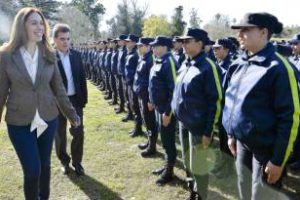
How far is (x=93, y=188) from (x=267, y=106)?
3400 mm

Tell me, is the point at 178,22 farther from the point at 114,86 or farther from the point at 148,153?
the point at 148,153

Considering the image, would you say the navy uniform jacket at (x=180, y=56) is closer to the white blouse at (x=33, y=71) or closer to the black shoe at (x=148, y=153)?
the black shoe at (x=148, y=153)

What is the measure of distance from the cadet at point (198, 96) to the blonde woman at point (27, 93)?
1471mm

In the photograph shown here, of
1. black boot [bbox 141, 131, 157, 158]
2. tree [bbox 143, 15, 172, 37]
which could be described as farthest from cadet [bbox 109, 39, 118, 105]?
tree [bbox 143, 15, 172, 37]

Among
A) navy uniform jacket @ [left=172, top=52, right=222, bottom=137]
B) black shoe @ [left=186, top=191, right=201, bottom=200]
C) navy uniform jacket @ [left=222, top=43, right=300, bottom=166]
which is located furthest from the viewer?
black shoe @ [left=186, top=191, right=201, bottom=200]

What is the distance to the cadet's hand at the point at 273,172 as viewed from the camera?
118 inches

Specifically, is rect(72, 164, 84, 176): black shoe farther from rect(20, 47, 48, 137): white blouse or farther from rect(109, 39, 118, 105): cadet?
rect(109, 39, 118, 105): cadet

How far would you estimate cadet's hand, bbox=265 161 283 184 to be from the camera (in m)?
3.00

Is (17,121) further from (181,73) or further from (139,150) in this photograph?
(139,150)

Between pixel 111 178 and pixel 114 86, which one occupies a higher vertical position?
pixel 114 86

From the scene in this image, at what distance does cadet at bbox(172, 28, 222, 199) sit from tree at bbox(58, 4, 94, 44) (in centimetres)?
5446

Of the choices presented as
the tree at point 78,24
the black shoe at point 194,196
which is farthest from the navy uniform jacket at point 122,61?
the tree at point 78,24

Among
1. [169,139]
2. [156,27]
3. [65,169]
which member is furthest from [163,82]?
[156,27]

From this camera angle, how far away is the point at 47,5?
5803 cm
